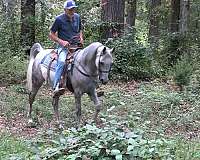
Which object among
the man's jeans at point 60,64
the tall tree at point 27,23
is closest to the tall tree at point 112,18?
the tall tree at point 27,23

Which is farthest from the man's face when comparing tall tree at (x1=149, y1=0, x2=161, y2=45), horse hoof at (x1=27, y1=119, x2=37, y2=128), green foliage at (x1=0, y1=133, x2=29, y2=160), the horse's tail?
tall tree at (x1=149, y1=0, x2=161, y2=45)

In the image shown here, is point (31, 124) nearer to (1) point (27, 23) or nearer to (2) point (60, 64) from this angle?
(2) point (60, 64)

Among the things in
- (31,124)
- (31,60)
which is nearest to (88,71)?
(31,124)

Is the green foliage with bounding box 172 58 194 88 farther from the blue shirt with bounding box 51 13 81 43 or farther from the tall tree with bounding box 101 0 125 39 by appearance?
the tall tree with bounding box 101 0 125 39

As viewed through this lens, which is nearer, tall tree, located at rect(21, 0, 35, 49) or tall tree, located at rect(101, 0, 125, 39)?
tall tree, located at rect(101, 0, 125, 39)

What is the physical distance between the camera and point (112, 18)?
18.0 metres

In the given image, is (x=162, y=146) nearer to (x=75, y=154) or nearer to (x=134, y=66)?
(x=75, y=154)

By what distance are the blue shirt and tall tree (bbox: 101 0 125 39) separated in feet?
24.1

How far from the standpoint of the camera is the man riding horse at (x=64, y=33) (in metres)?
10.1

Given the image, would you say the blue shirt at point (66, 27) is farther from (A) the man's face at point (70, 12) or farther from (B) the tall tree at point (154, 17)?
(B) the tall tree at point (154, 17)

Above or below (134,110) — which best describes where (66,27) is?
above

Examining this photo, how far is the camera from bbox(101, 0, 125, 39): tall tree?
58.3 ft

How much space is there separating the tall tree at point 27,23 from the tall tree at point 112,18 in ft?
9.85

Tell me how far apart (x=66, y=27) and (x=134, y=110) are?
2.36 meters
